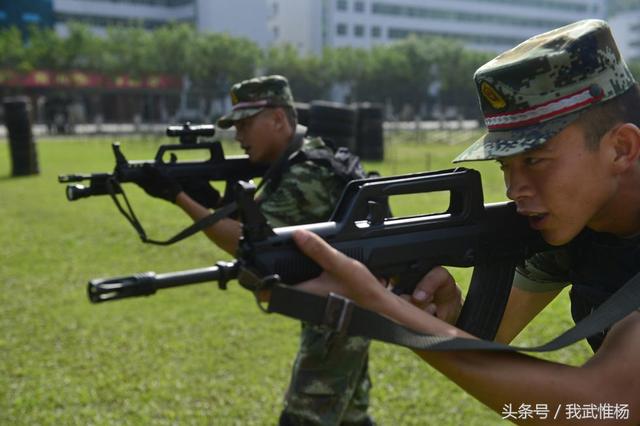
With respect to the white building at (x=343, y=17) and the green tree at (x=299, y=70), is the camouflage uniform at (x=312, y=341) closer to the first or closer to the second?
the green tree at (x=299, y=70)

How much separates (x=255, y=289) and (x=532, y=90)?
82 cm

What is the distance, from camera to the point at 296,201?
3.30 m

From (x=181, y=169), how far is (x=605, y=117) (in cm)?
263

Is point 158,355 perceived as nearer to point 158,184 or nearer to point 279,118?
point 158,184

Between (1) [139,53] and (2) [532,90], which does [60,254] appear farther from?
(1) [139,53]

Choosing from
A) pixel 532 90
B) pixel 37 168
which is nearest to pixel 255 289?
pixel 532 90

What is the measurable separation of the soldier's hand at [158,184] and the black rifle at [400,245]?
203 centimetres

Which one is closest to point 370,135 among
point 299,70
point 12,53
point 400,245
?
point 400,245

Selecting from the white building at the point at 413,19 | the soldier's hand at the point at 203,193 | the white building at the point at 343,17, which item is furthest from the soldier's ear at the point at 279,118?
the white building at the point at 413,19

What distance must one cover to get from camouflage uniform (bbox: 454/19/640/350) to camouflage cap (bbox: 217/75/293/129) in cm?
200

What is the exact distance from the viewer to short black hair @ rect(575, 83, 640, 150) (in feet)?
4.84

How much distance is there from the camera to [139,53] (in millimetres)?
42875

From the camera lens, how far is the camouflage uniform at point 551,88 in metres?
1.48

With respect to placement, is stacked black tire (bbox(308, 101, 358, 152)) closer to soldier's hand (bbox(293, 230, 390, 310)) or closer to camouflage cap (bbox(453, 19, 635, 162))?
camouflage cap (bbox(453, 19, 635, 162))
